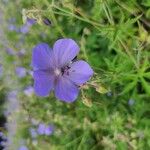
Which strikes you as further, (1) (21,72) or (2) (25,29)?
(2) (25,29)

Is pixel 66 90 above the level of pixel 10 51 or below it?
below

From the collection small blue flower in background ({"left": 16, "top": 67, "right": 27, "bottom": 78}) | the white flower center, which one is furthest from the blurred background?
the white flower center

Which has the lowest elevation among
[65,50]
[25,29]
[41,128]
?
[65,50]

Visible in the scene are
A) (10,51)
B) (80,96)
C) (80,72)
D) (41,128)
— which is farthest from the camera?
(10,51)

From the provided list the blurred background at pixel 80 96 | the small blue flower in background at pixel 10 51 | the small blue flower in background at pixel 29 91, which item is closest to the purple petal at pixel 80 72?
the blurred background at pixel 80 96

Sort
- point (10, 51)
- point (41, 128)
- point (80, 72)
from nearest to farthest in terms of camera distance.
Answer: point (80, 72)
point (41, 128)
point (10, 51)

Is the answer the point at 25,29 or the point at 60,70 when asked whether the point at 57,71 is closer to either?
the point at 60,70

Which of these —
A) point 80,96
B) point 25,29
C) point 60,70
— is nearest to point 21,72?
point 25,29

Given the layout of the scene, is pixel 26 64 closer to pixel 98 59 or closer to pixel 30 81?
pixel 30 81
